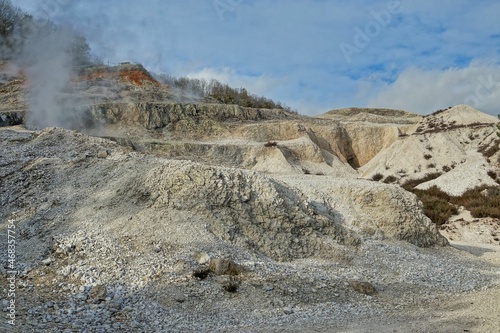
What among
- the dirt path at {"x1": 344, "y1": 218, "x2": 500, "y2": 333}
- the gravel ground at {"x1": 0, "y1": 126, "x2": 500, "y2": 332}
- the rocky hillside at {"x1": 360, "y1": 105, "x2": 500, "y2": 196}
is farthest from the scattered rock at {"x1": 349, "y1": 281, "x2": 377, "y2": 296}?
the rocky hillside at {"x1": 360, "y1": 105, "x2": 500, "y2": 196}

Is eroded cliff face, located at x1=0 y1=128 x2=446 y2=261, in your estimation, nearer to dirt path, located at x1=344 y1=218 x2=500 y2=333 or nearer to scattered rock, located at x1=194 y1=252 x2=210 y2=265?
scattered rock, located at x1=194 y1=252 x2=210 y2=265

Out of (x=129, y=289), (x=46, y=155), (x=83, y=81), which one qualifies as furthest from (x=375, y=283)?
(x=83, y=81)

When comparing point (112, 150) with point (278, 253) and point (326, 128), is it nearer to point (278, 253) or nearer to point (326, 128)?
point (278, 253)

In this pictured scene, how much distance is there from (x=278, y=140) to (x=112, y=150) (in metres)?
21.7

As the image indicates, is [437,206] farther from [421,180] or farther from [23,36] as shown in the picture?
[23,36]

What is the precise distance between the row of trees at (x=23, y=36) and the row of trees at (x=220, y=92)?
792cm

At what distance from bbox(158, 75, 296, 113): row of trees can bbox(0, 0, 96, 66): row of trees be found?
26.0 ft

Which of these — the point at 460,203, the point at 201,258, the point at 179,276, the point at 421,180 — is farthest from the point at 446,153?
the point at 179,276

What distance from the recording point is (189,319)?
25.9 ft

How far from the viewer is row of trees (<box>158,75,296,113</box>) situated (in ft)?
153

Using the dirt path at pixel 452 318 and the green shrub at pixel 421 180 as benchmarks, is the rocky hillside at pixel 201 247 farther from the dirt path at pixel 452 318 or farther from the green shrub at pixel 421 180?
the green shrub at pixel 421 180

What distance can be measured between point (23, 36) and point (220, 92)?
2114 centimetres

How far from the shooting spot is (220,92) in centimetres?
5159

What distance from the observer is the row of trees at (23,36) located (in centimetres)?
3463
